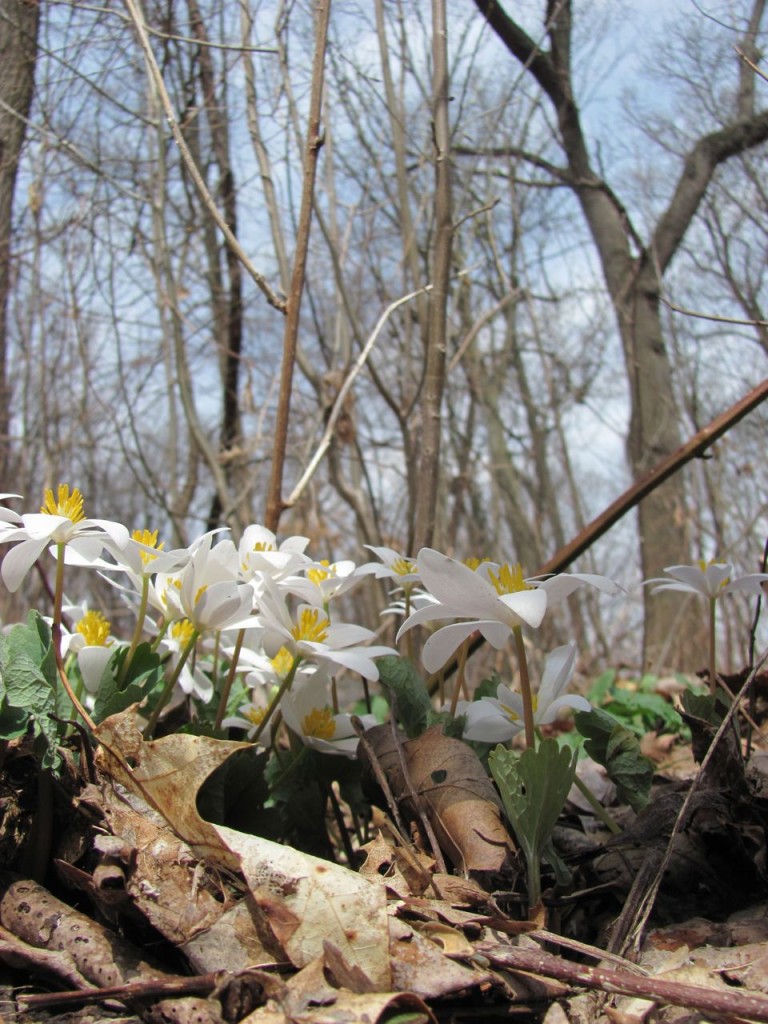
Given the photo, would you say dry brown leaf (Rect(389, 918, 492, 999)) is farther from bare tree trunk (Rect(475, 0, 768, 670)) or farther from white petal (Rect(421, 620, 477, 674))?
bare tree trunk (Rect(475, 0, 768, 670))

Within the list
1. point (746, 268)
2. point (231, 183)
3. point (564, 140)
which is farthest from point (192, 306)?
point (746, 268)

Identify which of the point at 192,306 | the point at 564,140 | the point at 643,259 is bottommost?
the point at 192,306

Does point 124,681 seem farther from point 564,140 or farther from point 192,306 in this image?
point 564,140

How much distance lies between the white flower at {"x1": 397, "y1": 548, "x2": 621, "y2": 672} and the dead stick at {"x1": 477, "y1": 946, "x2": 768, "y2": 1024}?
0.29m

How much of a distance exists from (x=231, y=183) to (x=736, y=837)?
185 inches

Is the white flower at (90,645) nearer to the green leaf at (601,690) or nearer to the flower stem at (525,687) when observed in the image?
the flower stem at (525,687)

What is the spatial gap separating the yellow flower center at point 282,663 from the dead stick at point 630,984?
0.51 m

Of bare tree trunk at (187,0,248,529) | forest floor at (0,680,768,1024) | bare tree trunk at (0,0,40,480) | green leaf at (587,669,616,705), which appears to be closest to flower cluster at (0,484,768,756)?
forest floor at (0,680,768,1024)

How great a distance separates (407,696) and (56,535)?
1.60 ft

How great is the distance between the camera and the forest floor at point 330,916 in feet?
2.21

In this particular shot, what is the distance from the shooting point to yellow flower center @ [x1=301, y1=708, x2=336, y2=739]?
3.37 feet

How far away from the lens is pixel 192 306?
5.30 m

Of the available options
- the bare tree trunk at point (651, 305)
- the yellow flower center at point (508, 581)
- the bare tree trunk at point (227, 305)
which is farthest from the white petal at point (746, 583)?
the bare tree trunk at point (651, 305)

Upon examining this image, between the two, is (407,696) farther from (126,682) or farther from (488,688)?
(126,682)
